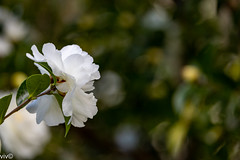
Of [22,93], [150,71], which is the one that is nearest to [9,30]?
[150,71]

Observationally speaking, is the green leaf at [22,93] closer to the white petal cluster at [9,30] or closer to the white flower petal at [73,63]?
the white flower petal at [73,63]

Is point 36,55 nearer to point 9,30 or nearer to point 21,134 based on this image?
point 21,134

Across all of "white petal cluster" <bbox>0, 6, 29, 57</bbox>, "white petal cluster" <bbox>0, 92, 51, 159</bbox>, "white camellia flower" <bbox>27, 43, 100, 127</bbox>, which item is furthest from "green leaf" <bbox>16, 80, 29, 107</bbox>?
"white petal cluster" <bbox>0, 6, 29, 57</bbox>

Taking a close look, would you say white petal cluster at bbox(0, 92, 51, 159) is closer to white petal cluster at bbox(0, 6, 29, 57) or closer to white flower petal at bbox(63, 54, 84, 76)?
white petal cluster at bbox(0, 6, 29, 57)

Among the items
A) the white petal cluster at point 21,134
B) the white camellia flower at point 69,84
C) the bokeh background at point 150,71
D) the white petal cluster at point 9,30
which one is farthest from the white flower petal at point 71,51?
the white petal cluster at point 9,30

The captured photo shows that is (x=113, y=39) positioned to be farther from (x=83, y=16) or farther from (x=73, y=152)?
(x=73, y=152)

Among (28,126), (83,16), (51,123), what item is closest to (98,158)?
(83,16)
